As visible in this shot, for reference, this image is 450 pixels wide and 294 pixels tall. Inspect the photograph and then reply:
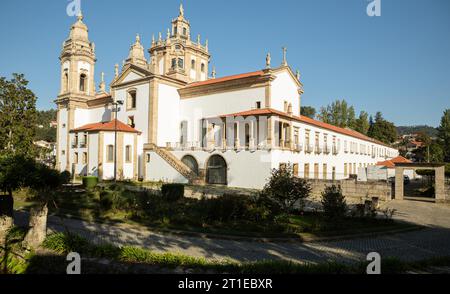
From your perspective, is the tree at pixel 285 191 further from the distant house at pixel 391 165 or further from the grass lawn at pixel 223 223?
the distant house at pixel 391 165

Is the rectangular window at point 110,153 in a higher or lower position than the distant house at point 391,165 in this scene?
higher

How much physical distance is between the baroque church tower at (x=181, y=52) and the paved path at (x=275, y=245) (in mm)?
39002

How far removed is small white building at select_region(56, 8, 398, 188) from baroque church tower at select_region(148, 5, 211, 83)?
6.41 metres

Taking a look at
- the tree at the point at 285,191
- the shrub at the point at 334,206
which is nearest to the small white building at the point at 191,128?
the tree at the point at 285,191

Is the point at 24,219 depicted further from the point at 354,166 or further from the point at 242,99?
the point at 354,166

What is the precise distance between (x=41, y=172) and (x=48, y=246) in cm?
628

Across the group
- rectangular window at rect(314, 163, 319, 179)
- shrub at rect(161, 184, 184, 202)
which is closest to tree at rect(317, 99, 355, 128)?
rectangular window at rect(314, 163, 319, 179)

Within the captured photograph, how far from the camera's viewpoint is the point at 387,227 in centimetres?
1329

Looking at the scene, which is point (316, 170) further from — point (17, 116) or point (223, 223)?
point (17, 116)

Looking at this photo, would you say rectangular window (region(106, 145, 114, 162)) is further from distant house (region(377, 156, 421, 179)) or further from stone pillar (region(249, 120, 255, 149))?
distant house (region(377, 156, 421, 179))

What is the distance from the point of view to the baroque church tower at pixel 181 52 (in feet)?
165

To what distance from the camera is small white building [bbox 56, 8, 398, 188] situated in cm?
2931

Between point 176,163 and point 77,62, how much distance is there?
24.7 m
